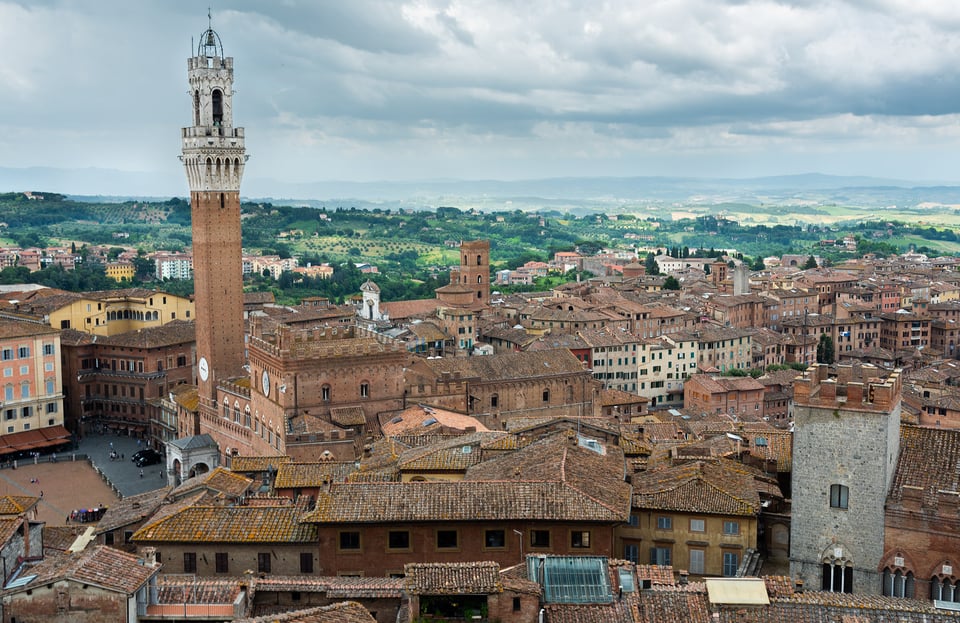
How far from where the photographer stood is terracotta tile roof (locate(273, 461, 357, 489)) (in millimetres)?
32125

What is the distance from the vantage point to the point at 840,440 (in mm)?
24062

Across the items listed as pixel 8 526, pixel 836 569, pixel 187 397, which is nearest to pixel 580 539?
pixel 836 569

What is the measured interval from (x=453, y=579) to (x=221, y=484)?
15.3m

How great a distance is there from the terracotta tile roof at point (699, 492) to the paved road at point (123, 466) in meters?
33.0

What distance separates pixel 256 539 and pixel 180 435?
40.1 m

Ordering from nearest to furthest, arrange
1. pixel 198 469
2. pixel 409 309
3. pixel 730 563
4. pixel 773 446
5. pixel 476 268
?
pixel 730 563
pixel 773 446
pixel 198 469
pixel 476 268
pixel 409 309

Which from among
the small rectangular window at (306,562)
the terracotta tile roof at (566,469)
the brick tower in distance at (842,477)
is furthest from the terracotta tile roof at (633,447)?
the small rectangular window at (306,562)

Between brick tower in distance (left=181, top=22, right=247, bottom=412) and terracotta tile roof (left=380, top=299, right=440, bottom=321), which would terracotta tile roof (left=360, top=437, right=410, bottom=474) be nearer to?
brick tower in distance (left=181, top=22, right=247, bottom=412)

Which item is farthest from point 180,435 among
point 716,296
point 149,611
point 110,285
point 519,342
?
point 110,285

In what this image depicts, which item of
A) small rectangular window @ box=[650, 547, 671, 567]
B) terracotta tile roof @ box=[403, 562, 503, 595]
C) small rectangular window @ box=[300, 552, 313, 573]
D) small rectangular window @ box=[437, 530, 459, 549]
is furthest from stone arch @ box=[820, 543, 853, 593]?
small rectangular window @ box=[300, 552, 313, 573]

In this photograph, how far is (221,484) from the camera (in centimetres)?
3322

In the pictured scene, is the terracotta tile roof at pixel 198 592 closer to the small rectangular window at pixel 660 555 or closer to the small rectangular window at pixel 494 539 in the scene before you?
the small rectangular window at pixel 494 539

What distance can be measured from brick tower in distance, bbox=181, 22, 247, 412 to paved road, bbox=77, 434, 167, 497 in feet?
16.2

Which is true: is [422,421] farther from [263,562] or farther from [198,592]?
[198,592]
